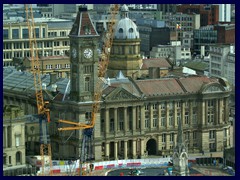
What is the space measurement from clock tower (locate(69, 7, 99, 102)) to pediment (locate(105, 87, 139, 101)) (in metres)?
3.23

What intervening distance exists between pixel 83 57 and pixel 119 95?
30.2 feet

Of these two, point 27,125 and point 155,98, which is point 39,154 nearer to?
point 27,125

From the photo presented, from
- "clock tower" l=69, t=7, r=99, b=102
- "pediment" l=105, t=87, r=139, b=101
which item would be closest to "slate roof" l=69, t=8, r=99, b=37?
"clock tower" l=69, t=7, r=99, b=102

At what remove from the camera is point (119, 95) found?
19162 cm

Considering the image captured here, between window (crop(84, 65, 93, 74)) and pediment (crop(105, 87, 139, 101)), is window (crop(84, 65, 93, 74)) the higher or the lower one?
the higher one

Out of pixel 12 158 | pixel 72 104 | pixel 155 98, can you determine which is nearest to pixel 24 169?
pixel 12 158

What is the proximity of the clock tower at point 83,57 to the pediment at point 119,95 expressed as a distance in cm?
323

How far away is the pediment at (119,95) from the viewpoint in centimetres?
19075

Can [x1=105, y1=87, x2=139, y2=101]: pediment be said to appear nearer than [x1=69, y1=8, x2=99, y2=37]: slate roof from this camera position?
No

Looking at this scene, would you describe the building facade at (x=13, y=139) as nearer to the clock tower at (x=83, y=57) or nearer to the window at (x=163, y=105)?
the clock tower at (x=83, y=57)

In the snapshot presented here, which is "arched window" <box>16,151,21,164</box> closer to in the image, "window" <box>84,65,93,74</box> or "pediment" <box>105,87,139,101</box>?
"window" <box>84,65,93,74</box>

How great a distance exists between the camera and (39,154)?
190 m

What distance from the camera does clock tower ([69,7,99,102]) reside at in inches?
7347

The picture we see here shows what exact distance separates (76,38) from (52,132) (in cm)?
1668
